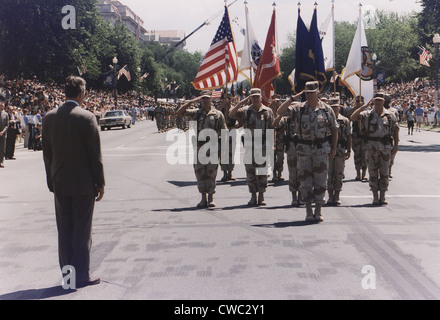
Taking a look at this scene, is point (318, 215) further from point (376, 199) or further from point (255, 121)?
point (255, 121)

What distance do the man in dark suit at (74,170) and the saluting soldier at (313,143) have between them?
12.9 ft

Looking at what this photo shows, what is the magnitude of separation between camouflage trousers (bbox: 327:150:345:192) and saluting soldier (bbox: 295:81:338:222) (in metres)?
1.83

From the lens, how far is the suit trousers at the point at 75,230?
589 cm

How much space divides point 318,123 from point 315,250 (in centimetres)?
232

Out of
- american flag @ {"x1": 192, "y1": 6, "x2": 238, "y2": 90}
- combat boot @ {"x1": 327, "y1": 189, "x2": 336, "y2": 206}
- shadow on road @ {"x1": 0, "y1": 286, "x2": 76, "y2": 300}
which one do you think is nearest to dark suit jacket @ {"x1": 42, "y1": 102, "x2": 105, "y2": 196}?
shadow on road @ {"x1": 0, "y1": 286, "x2": 76, "y2": 300}

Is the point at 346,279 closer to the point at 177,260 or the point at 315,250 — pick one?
the point at 315,250

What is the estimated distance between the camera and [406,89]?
7181 cm

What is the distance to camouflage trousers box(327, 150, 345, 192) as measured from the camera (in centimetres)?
1100

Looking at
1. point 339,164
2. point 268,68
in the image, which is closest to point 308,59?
point 268,68

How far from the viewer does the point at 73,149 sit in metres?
5.85

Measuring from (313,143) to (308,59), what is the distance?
5374mm

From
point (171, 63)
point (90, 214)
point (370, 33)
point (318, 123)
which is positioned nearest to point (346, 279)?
point (90, 214)

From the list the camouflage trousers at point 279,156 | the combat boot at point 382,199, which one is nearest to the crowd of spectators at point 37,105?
the camouflage trousers at point 279,156

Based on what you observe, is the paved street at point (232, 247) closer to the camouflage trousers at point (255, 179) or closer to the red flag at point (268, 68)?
the camouflage trousers at point (255, 179)
